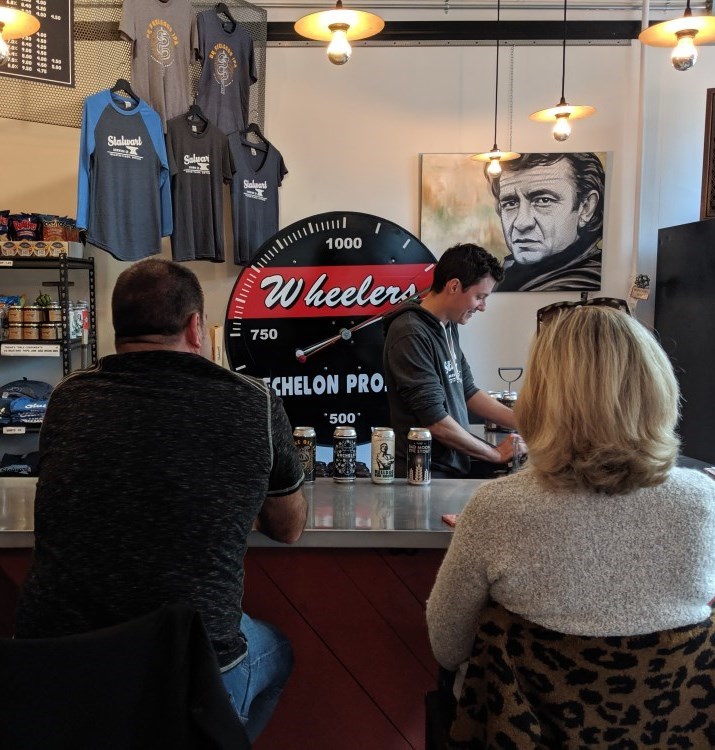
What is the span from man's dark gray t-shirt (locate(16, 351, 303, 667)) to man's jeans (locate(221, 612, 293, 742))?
0.30 feet

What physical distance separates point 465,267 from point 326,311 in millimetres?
1458

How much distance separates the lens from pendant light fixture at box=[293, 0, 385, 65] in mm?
2430

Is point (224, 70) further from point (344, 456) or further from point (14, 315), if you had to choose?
point (344, 456)

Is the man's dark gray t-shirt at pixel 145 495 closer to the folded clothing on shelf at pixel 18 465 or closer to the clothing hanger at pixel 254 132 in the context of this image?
the folded clothing on shelf at pixel 18 465

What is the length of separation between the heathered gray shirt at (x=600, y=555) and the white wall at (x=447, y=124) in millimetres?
3272

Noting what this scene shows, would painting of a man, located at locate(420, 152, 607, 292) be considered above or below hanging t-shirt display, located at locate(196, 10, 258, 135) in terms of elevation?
below

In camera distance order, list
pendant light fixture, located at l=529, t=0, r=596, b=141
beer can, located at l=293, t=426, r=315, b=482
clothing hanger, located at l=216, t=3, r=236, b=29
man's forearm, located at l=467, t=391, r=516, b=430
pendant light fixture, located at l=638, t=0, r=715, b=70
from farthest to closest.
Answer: clothing hanger, located at l=216, t=3, r=236, b=29, pendant light fixture, located at l=529, t=0, r=596, b=141, man's forearm, located at l=467, t=391, r=516, b=430, pendant light fixture, located at l=638, t=0, r=715, b=70, beer can, located at l=293, t=426, r=315, b=482

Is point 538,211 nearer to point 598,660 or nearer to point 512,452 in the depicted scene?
point 512,452

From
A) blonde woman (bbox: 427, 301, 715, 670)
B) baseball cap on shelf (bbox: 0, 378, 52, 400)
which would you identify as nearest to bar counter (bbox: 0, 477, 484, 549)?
blonde woman (bbox: 427, 301, 715, 670)

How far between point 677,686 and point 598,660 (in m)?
0.14

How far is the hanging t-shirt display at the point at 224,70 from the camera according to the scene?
3869 mm

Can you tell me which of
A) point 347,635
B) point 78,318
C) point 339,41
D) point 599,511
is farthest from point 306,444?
point 78,318

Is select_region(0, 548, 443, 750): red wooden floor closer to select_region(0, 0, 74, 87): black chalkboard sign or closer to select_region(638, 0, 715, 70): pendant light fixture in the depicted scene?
select_region(638, 0, 715, 70): pendant light fixture

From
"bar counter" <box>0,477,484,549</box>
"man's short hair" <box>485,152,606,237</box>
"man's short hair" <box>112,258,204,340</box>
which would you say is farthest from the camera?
"man's short hair" <box>485,152,606,237</box>
